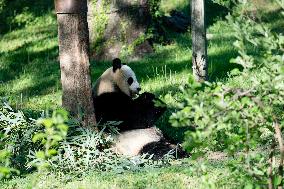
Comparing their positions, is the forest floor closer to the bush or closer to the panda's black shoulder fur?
the panda's black shoulder fur

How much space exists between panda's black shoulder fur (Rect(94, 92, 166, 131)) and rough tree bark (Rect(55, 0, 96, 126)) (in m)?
0.74

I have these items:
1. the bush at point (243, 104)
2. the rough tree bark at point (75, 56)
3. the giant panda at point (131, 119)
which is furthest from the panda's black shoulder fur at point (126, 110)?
the bush at point (243, 104)

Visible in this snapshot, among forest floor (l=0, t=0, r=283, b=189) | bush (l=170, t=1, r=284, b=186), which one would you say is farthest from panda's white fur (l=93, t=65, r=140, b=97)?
bush (l=170, t=1, r=284, b=186)

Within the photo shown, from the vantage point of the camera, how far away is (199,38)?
36.5ft

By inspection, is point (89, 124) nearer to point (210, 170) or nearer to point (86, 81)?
point (86, 81)

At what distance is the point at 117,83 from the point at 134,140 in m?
1.41

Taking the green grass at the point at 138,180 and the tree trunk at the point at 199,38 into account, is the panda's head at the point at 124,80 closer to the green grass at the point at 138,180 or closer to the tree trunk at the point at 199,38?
the tree trunk at the point at 199,38

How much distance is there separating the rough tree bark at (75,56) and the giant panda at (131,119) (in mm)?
406

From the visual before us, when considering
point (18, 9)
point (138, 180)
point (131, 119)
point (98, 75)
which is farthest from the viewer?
point (18, 9)

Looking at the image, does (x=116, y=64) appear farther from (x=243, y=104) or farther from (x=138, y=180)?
(x=243, y=104)

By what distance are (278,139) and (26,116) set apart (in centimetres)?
475

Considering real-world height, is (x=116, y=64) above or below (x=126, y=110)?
above

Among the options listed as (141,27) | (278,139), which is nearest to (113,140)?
(278,139)

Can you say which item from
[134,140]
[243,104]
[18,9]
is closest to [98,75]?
[134,140]
